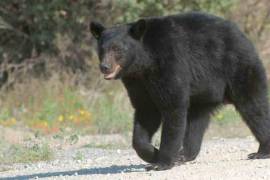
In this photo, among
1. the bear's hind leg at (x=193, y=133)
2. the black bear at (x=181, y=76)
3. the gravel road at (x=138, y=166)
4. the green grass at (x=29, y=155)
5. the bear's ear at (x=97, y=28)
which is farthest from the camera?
the green grass at (x=29, y=155)

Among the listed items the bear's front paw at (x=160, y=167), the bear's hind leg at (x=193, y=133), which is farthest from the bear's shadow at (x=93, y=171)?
the bear's hind leg at (x=193, y=133)

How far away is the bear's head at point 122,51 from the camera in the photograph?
10.1m

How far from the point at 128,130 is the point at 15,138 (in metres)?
2.15

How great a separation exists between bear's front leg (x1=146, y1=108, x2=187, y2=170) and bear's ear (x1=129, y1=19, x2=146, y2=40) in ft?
3.29

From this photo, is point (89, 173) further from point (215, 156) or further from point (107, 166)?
point (215, 156)

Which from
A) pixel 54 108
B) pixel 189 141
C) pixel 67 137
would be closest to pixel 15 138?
pixel 67 137

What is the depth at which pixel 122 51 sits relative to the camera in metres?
10.2

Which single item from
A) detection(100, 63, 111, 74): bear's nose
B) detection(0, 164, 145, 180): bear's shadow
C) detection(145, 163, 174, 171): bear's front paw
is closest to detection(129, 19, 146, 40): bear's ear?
detection(100, 63, 111, 74): bear's nose

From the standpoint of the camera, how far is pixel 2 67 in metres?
20.3

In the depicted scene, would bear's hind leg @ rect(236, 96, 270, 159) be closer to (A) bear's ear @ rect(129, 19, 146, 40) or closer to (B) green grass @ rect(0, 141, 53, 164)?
(A) bear's ear @ rect(129, 19, 146, 40)

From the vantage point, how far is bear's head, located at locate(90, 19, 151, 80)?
10.1 meters

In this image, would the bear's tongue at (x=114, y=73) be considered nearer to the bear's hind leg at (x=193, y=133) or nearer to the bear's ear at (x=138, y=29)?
the bear's ear at (x=138, y=29)

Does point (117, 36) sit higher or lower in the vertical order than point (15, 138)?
higher

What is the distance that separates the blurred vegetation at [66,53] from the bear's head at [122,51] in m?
6.70
